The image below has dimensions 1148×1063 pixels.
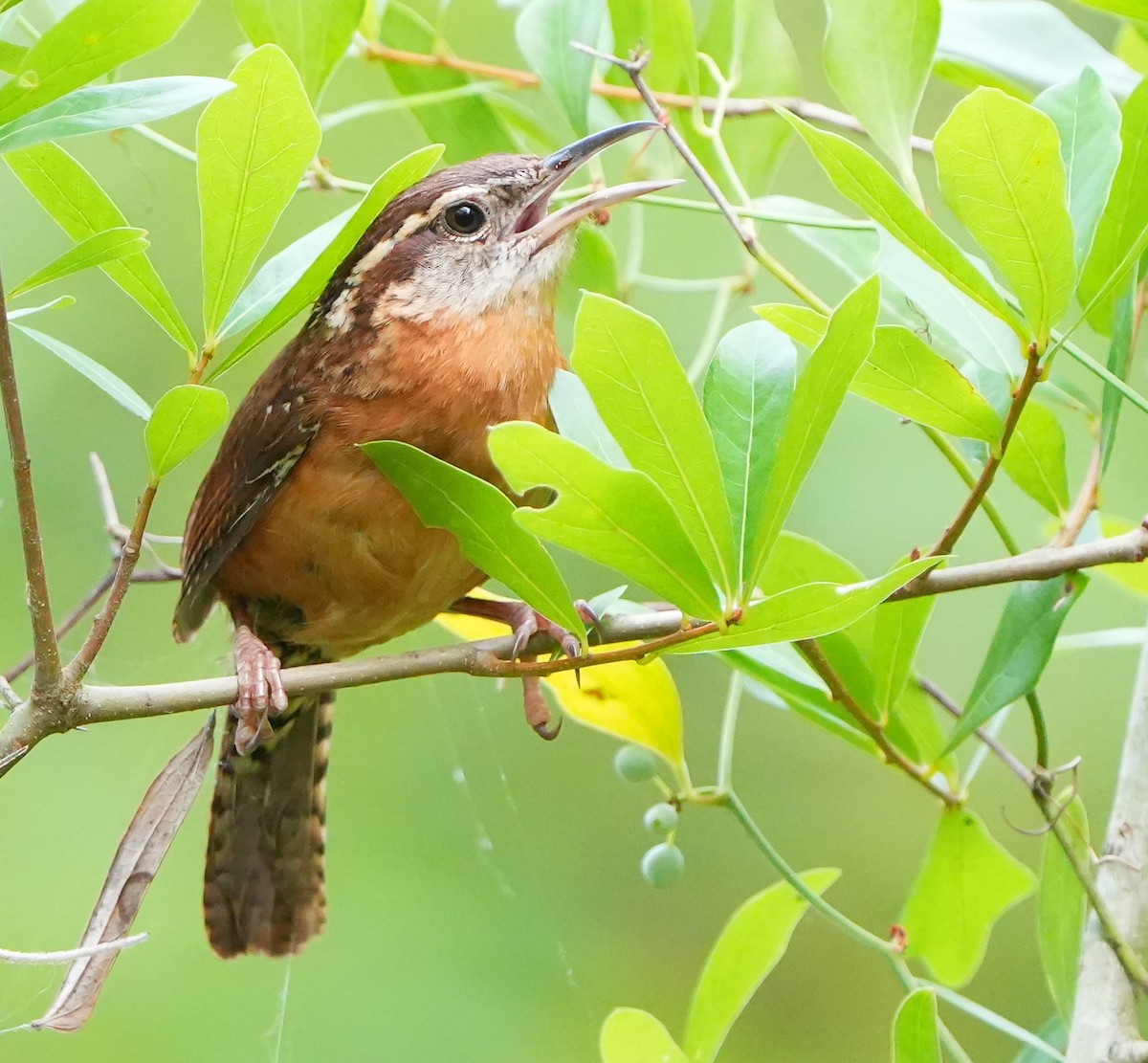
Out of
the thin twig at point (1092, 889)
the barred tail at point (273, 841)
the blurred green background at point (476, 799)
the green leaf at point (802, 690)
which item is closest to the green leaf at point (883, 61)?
the green leaf at point (802, 690)

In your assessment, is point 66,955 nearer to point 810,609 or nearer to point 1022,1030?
point 810,609

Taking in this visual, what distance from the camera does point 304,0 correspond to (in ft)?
6.76

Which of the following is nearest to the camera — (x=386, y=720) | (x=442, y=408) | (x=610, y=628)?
(x=610, y=628)

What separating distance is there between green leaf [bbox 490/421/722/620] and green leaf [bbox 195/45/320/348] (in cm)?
42

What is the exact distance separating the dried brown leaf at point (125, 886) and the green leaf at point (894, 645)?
933mm

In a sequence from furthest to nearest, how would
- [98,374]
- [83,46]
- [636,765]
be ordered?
[636,765]
[98,374]
[83,46]

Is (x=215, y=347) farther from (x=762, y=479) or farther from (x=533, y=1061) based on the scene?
(x=533, y=1061)

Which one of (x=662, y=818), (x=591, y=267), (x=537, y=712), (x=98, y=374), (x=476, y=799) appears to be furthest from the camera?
(x=476, y=799)

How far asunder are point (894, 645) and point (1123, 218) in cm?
65

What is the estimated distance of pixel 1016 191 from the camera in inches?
56.2

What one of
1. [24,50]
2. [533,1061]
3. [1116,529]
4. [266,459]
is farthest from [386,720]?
[24,50]

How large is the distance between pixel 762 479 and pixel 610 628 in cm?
38

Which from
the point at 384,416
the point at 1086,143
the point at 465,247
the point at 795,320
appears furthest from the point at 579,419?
the point at 465,247

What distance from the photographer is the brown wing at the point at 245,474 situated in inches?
96.1
